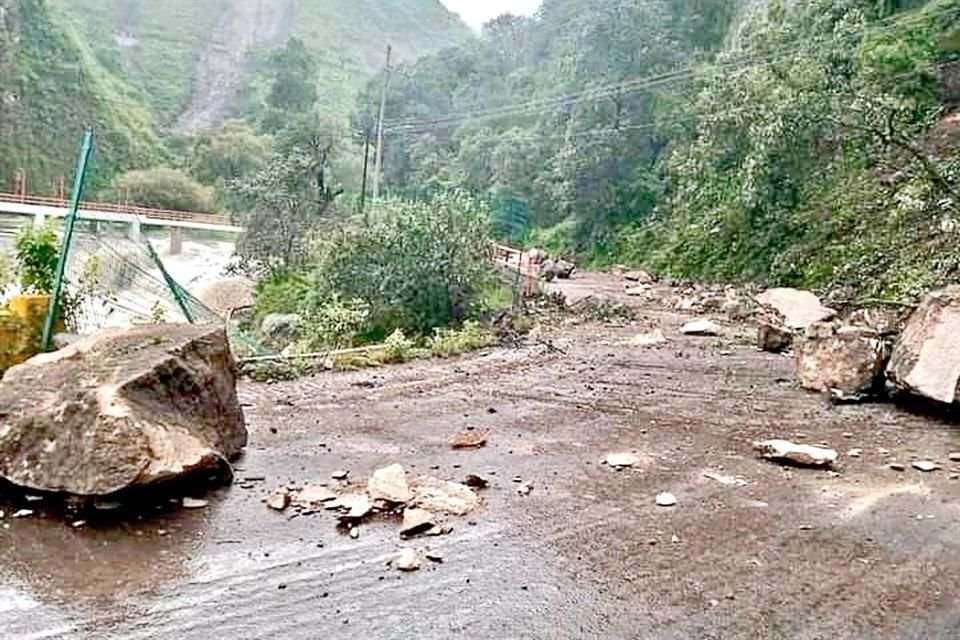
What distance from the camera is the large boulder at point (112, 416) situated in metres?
4.26

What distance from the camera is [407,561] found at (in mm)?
3773

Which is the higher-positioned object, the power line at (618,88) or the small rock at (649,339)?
the power line at (618,88)

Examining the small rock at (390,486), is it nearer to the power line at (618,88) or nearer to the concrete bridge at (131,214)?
the concrete bridge at (131,214)

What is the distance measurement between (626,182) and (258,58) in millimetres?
48891

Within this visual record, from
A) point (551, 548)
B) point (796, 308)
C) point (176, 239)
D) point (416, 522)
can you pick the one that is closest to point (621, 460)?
point (551, 548)

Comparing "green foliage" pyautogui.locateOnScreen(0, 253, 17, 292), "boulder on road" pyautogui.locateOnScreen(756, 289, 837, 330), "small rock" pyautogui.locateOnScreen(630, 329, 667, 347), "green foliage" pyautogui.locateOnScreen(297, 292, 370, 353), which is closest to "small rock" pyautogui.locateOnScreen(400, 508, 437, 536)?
"green foliage" pyautogui.locateOnScreen(0, 253, 17, 292)

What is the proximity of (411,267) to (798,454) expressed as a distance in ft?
25.8

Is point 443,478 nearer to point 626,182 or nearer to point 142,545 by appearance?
point 142,545

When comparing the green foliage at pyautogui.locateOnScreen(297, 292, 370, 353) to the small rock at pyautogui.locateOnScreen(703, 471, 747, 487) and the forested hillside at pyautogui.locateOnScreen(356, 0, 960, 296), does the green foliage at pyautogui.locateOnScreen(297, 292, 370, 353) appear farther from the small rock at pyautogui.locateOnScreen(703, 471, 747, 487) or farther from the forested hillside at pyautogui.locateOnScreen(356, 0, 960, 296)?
the forested hillside at pyautogui.locateOnScreen(356, 0, 960, 296)

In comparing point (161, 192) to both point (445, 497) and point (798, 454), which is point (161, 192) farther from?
point (798, 454)

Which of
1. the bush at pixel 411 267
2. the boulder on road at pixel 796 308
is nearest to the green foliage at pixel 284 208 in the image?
the bush at pixel 411 267

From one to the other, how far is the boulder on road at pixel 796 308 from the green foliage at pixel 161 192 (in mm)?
27520

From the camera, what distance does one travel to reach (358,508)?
4.43m

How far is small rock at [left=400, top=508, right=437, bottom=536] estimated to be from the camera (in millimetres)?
4172
